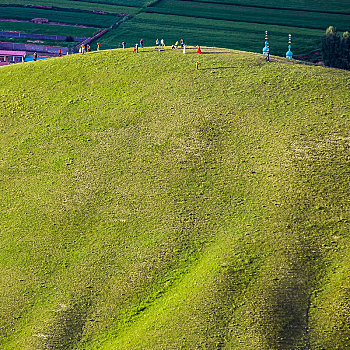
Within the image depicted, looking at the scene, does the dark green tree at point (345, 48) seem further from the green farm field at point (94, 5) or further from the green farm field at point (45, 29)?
the green farm field at point (94, 5)

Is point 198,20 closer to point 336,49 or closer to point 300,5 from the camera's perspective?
point 300,5

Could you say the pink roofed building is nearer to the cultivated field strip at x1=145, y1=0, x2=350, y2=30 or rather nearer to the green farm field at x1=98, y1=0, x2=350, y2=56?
the green farm field at x1=98, y1=0, x2=350, y2=56

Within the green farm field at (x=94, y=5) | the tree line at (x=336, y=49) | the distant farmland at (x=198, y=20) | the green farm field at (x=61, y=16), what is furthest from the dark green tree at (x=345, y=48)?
the green farm field at (x=94, y=5)

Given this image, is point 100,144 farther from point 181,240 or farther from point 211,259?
point 211,259

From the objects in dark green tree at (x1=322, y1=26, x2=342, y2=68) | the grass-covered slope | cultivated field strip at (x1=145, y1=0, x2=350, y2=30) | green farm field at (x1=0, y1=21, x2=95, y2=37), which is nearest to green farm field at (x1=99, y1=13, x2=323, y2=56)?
cultivated field strip at (x1=145, y1=0, x2=350, y2=30)

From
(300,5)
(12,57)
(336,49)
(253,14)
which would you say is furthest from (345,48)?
(12,57)
